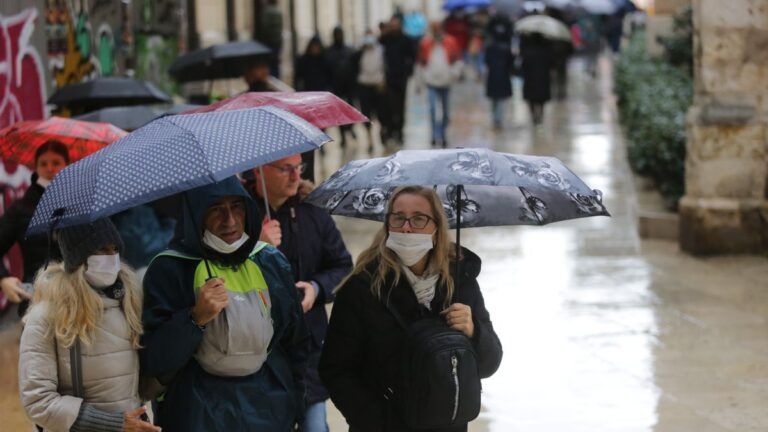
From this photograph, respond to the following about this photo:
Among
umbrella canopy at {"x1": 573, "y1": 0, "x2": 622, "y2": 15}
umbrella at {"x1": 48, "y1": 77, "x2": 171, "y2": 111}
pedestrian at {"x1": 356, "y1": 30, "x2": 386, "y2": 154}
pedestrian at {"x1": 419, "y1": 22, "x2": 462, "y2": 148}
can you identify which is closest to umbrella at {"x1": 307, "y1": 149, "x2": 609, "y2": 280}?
umbrella at {"x1": 48, "y1": 77, "x2": 171, "y2": 111}

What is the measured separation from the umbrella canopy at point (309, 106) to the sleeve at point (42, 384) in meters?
1.59

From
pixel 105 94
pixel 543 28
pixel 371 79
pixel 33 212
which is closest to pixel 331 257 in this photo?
pixel 33 212

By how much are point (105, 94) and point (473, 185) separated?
18.4ft

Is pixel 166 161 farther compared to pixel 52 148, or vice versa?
pixel 52 148

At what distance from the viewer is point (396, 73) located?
21578 millimetres

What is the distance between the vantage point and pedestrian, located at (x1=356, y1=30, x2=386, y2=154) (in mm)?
20906

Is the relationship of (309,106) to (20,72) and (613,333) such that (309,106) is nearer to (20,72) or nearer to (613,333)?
(613,333)

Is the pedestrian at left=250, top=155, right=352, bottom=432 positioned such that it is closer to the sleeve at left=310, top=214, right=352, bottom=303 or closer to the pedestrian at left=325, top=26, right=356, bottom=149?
the sleeve at left=310, top=214, right=352, bottom=303

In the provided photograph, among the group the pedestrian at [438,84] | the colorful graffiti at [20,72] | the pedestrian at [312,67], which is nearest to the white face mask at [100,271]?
the colorful graffiti at [20,72]

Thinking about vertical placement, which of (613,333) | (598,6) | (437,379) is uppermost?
(598,6)

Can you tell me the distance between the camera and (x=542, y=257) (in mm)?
12391

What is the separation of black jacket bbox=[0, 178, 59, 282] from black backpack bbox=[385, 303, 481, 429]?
2.85 meters

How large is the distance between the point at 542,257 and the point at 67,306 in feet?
28.3

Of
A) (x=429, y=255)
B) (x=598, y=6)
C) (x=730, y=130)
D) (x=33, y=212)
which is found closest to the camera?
(x=429, y=255)
